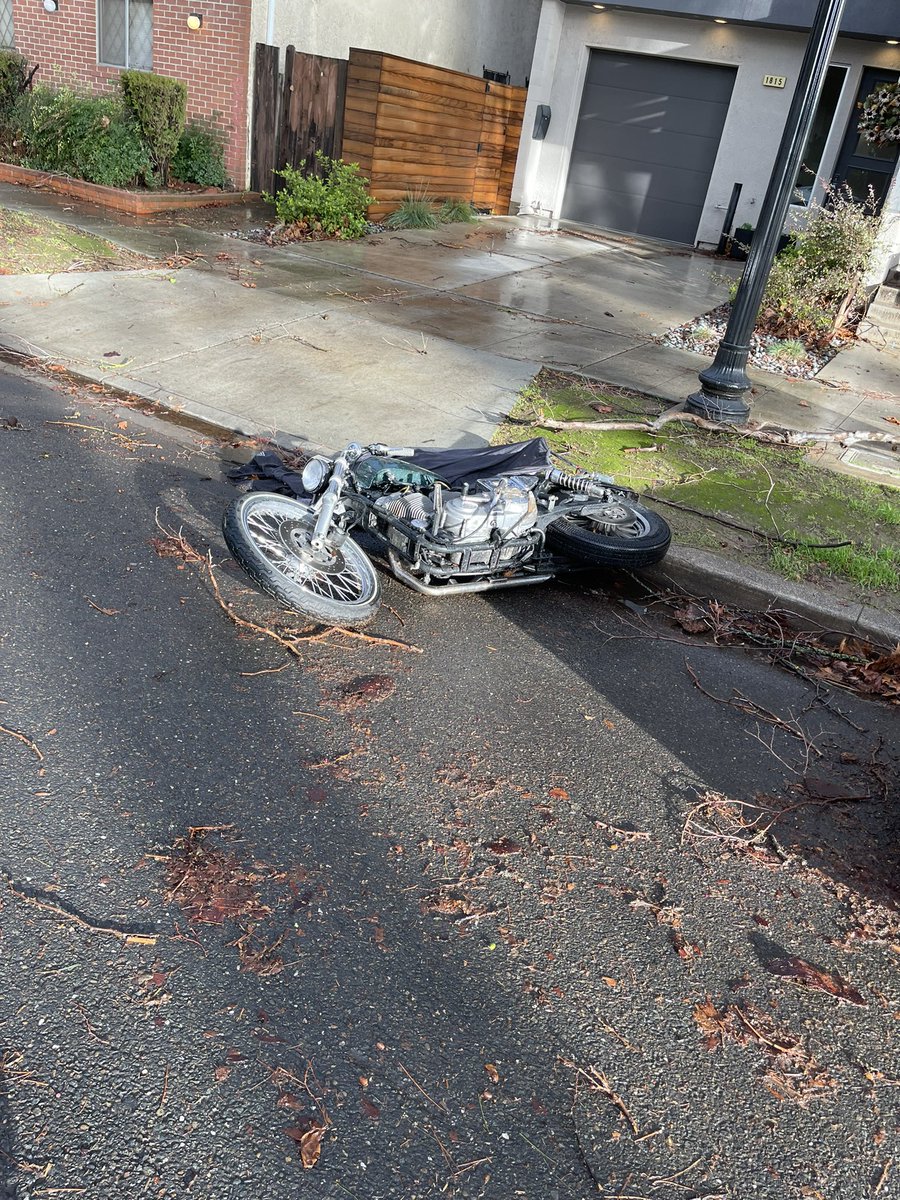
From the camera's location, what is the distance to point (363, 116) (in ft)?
45.1

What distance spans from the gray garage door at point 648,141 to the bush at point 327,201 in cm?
683

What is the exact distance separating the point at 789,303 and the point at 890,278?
349cm

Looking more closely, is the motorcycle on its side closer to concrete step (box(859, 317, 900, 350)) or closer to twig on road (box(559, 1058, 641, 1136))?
twig on road (box(559, 1058, 641, 1136))

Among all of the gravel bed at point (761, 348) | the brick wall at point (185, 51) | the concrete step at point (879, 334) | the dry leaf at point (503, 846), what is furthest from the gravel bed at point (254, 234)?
the dry leaf at point (503, 846)

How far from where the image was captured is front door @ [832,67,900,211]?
613 inches

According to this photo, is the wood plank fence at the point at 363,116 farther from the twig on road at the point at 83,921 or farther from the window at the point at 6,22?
the twig on road at the point at 83,921

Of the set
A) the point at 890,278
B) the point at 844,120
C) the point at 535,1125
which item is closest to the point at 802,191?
the point at 844,120

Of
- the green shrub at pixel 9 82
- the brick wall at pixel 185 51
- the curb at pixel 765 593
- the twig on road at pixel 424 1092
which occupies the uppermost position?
the brick wall at pixel 185 51

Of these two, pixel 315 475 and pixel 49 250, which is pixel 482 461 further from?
pixel 49 250

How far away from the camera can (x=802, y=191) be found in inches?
648

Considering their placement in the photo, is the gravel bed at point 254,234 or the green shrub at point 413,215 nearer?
the gravel bed at point 254,234

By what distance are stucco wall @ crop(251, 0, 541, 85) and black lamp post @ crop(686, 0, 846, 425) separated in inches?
357

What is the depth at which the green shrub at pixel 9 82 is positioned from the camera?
48.0 ft

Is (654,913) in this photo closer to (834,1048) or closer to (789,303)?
(834,1048)
